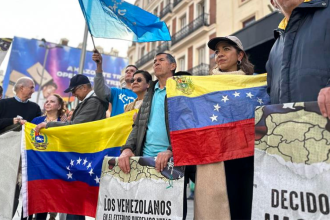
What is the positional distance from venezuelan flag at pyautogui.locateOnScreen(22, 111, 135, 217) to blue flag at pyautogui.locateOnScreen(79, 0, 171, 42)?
1126 mm

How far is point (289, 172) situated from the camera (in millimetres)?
1694

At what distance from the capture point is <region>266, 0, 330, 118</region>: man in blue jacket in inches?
71.9

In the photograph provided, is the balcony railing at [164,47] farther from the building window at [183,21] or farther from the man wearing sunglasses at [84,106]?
the man wearing sunglasses at [84,106]

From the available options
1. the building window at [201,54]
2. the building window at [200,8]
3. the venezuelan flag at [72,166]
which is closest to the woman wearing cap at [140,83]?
the venezuelan flag at [72,166]

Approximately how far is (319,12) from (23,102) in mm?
4141

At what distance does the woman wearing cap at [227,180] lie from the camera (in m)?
2.17

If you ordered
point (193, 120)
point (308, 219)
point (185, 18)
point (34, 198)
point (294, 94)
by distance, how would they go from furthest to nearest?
point (185, 18)
point (34, 198)
point (193, 120)
point (294, 94)
point (308, 219)

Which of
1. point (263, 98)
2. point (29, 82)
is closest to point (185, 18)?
point (29, 82)

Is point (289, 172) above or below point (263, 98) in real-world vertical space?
below

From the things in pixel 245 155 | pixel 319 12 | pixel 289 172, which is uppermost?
pixel 319 12

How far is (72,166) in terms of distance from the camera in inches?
149

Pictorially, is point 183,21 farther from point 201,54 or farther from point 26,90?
point 26,90

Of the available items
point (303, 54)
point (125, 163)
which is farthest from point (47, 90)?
point (303, 54)

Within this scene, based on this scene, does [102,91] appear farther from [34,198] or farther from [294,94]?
[294,94]
